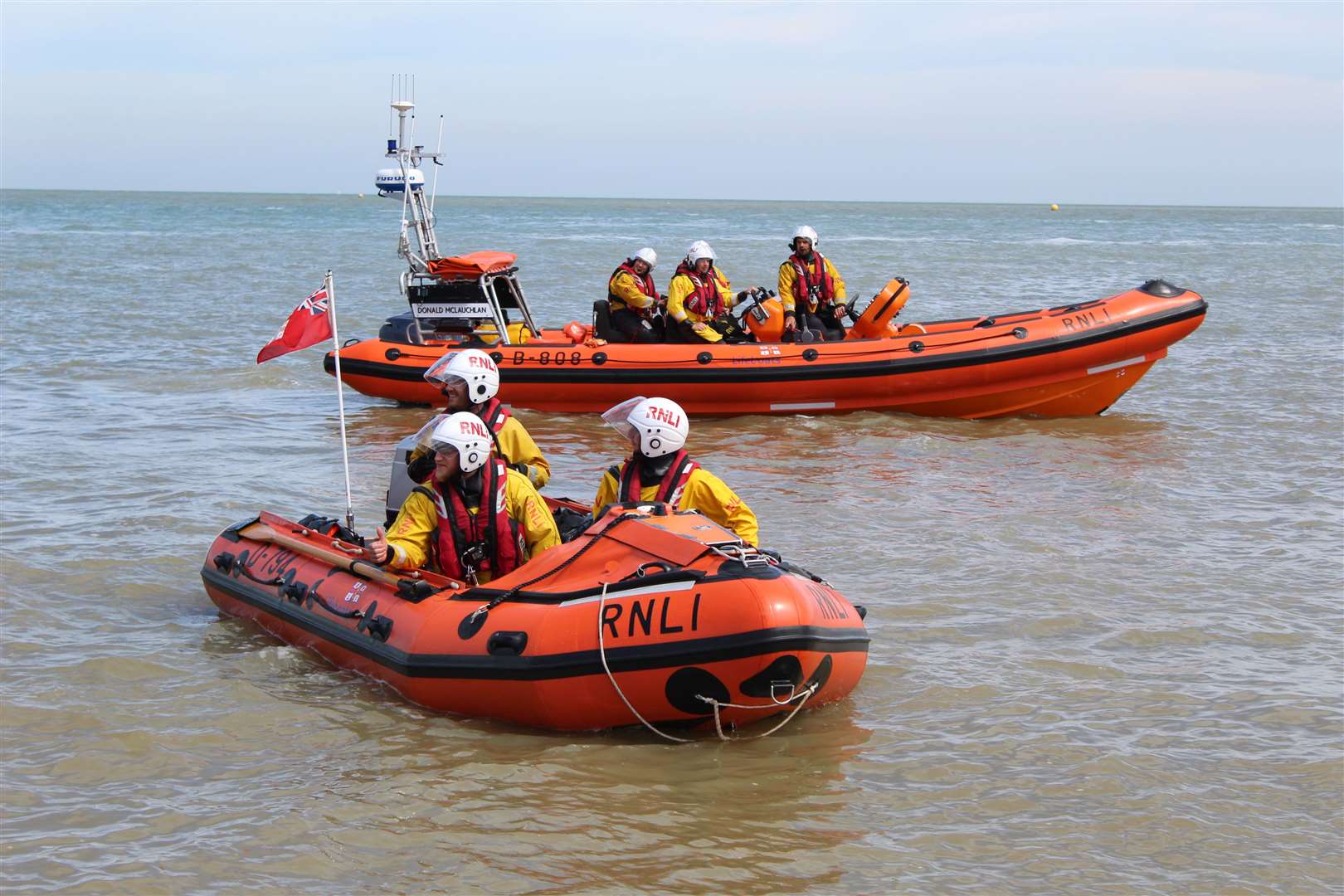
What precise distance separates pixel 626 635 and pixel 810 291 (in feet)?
24.9

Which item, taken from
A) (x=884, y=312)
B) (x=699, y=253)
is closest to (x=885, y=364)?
(x=884, y=312)

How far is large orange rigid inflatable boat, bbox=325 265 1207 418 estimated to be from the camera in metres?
11.8

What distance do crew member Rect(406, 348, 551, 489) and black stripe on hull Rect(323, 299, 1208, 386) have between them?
16.8 ft

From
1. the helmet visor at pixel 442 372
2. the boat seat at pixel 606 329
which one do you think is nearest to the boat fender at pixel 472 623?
the helmet visor at pixel 442 372

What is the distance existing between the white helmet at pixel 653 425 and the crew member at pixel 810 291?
6486 mm

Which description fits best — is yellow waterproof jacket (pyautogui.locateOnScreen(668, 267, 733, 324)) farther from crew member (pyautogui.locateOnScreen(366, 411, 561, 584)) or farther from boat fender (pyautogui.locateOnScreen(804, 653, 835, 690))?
boat fender (pyautogui.locateOnScreen(804, 653, 835, 690))

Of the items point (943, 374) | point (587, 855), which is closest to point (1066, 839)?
point (587, 855)

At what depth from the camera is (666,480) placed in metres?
5.86

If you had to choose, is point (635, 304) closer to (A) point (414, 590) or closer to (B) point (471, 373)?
(B) point (471, 373)

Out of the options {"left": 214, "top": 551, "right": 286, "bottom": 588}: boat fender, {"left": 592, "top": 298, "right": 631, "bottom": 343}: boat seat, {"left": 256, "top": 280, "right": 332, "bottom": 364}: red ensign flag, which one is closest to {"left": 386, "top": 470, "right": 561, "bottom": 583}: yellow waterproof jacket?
{"left": 214, "top": 551, "right": 286, "bottom": 588}: boat fender

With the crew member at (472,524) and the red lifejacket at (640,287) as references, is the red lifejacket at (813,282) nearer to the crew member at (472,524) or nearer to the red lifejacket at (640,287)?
the red lifejacket at (640,287)

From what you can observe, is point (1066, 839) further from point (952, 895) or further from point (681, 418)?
point (681, 418)

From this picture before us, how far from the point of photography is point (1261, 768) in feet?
17.2

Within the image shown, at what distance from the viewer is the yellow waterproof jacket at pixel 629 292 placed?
12352 millimetres
